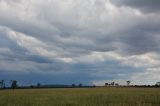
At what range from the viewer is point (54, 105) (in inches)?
1218

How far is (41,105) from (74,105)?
10.6ft

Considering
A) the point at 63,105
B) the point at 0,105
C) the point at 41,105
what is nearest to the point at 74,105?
the point at 63,105

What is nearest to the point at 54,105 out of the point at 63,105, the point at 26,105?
the point at 63,105

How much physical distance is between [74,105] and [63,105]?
1185 mm

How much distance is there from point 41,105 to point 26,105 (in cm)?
168

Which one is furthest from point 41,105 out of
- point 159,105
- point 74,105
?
point 159,105

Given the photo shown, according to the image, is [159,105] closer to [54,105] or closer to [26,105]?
[54,105]

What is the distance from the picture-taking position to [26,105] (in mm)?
31422

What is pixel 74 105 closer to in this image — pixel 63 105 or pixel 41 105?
pixel 63 105

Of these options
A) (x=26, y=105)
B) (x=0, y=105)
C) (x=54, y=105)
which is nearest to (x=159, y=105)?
(x=54, y=105)

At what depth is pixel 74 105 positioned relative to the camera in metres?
30.9

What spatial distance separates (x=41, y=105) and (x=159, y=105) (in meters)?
11.4

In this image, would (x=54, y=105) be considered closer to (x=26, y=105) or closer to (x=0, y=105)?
(x=26, y=105)

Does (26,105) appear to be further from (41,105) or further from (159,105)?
(159,105)
